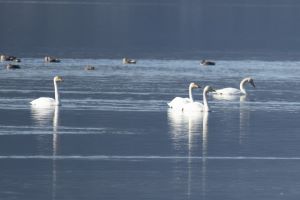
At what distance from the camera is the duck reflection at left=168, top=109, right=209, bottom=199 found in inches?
974

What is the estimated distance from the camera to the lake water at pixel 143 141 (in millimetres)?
22675

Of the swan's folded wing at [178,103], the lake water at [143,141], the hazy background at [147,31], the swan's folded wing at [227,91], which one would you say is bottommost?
the lake water at [143,141]

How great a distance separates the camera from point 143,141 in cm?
2836

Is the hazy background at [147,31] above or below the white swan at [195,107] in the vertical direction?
above

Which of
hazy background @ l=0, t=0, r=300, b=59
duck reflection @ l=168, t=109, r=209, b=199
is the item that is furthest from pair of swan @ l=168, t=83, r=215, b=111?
hazy background @ l=0, t=0, r=300, b=59

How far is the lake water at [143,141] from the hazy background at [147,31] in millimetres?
17754

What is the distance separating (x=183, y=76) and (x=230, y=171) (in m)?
21.6

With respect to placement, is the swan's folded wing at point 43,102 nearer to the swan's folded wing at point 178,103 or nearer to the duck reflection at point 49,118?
the duck reflection at point 49,118

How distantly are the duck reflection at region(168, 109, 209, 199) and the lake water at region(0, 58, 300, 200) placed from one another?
2cm

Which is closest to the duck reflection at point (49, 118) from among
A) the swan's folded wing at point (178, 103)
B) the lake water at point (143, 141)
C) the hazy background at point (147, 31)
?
the lake water at point (143, 141)

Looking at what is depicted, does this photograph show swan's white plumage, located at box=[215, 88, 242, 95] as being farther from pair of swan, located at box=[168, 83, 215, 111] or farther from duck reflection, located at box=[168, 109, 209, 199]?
duck reflection, located at box=[168, 109, 209, 199]

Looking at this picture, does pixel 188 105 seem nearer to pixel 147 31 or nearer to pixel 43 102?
pixel 43 102

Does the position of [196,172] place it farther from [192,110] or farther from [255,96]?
[255,96]

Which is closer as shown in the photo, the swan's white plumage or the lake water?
the lake water
